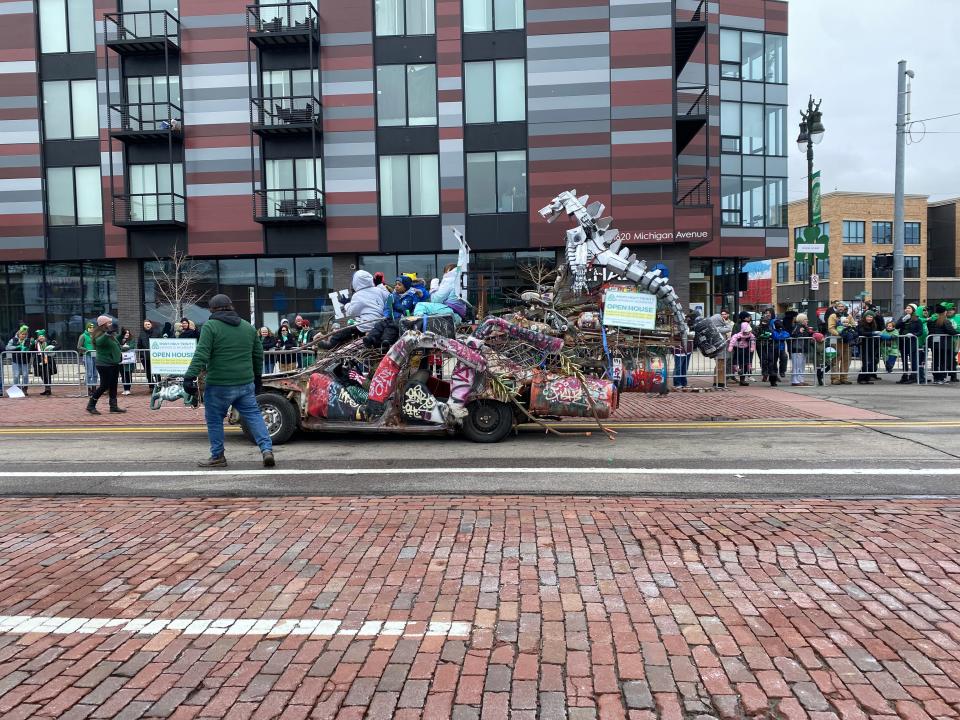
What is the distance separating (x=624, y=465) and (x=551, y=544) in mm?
2779

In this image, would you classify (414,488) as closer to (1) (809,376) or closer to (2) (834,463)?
(2) (834,463)

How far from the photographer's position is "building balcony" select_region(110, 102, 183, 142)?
25.8m

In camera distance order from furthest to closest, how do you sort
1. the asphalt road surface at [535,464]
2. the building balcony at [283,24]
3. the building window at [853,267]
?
the building window at [853,267], the building balcony at [283,24], the asphalt road surface at [535,464]

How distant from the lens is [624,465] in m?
7.39

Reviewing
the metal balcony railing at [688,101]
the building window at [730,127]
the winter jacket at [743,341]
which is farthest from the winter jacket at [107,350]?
the building window at [730,127]

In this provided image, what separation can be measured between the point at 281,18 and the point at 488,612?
2747 centimetres

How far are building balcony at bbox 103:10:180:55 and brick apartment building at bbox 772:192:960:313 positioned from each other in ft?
161

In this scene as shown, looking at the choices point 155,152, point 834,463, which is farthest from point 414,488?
point 155,152

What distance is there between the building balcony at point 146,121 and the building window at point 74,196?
206 cm

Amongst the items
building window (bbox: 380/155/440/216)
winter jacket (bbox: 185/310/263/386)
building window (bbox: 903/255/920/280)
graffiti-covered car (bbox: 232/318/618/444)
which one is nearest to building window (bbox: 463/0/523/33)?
building window (bbox: 380/155/440/216)

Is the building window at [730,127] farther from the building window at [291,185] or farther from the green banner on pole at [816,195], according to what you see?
the building window at [291,185]

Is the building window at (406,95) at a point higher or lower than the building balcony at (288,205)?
higher

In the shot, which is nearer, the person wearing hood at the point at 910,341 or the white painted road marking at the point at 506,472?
the white painted road marking at the point at 506,472

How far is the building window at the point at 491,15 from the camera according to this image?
2531 centimetres
